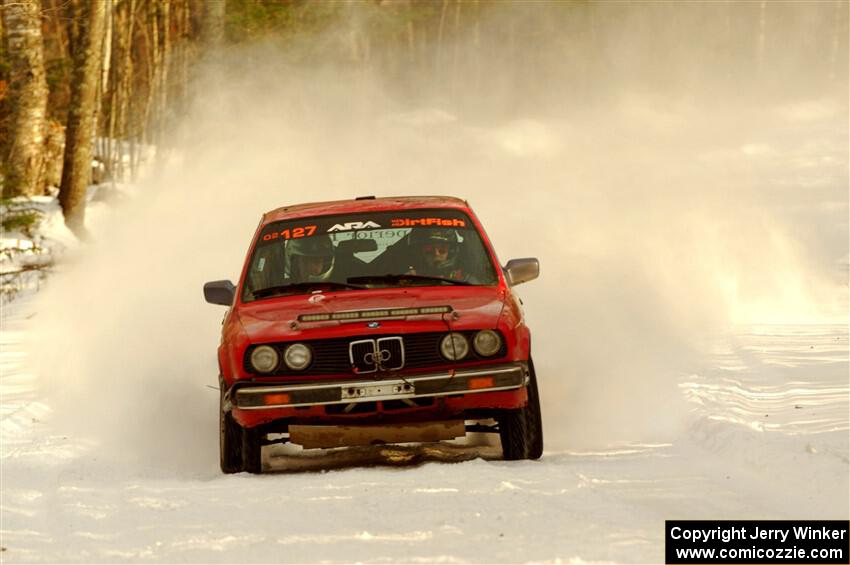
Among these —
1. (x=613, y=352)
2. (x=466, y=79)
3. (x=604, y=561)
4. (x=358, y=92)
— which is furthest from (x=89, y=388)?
(x=466, y=79)

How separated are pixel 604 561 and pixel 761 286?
11.7 meters

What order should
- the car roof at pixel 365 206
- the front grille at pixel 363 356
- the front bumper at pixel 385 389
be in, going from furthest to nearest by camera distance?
1. the car roof at pixel 365 206
2. the front grille at pixel 363 356
3. the front bumper at pixel 385 389

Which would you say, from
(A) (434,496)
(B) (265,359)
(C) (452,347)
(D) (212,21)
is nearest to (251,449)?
(B) (265,359)

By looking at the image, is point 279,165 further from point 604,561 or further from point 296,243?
point 604,561

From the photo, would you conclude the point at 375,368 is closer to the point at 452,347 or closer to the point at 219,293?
the point at 452,347

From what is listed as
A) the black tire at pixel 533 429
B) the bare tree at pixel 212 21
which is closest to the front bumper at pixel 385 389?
the black tire at pixel 533 429

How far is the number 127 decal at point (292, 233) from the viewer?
971 cm

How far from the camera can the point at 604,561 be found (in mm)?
5902

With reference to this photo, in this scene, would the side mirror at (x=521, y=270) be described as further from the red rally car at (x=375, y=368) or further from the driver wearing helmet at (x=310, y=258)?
the driver wearing helmet at (x=310, y=258)

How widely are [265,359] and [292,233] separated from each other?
1599 mm

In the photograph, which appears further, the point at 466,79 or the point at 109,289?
the point at 466,79

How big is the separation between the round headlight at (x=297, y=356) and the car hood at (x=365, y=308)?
0.06 m

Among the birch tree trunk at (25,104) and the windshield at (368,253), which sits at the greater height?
the birch tree trunk at (25,104)

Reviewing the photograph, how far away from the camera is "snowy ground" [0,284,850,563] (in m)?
6.32
